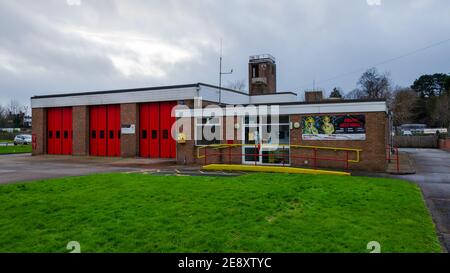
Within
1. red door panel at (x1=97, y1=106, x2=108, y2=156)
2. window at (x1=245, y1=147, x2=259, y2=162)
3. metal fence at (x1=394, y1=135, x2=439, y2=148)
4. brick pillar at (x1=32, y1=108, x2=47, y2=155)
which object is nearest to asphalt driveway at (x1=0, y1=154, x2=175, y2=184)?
window at (x1=245, y1=147, x2=259, y2=162)

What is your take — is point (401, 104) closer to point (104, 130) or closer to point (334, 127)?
point (334, 127)

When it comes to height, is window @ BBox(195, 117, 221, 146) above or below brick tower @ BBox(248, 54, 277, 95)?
below

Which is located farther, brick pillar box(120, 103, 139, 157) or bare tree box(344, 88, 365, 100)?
bare tree box(344, 88, 365, 100)

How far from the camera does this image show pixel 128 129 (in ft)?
86.8

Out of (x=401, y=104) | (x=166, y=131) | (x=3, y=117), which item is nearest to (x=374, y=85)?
(x=401, y=104)

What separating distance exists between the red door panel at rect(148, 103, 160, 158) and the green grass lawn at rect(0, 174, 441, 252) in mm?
14663

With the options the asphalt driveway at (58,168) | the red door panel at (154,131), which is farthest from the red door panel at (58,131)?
the red door panel at (154,131)

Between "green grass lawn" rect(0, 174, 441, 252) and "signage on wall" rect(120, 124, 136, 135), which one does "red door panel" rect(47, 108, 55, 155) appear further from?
"green grass lawn" rect(0, 174, 441, 252)

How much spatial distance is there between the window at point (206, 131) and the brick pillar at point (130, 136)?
6.82 meters

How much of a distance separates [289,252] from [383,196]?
17.2 ft

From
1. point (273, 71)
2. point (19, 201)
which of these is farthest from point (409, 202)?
point (273, 71)

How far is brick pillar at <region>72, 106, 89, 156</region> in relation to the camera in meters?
28.4

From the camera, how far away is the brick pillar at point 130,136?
2610 cm

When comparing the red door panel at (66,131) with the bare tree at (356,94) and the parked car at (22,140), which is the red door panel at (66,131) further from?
the bare tree at (356,94)
